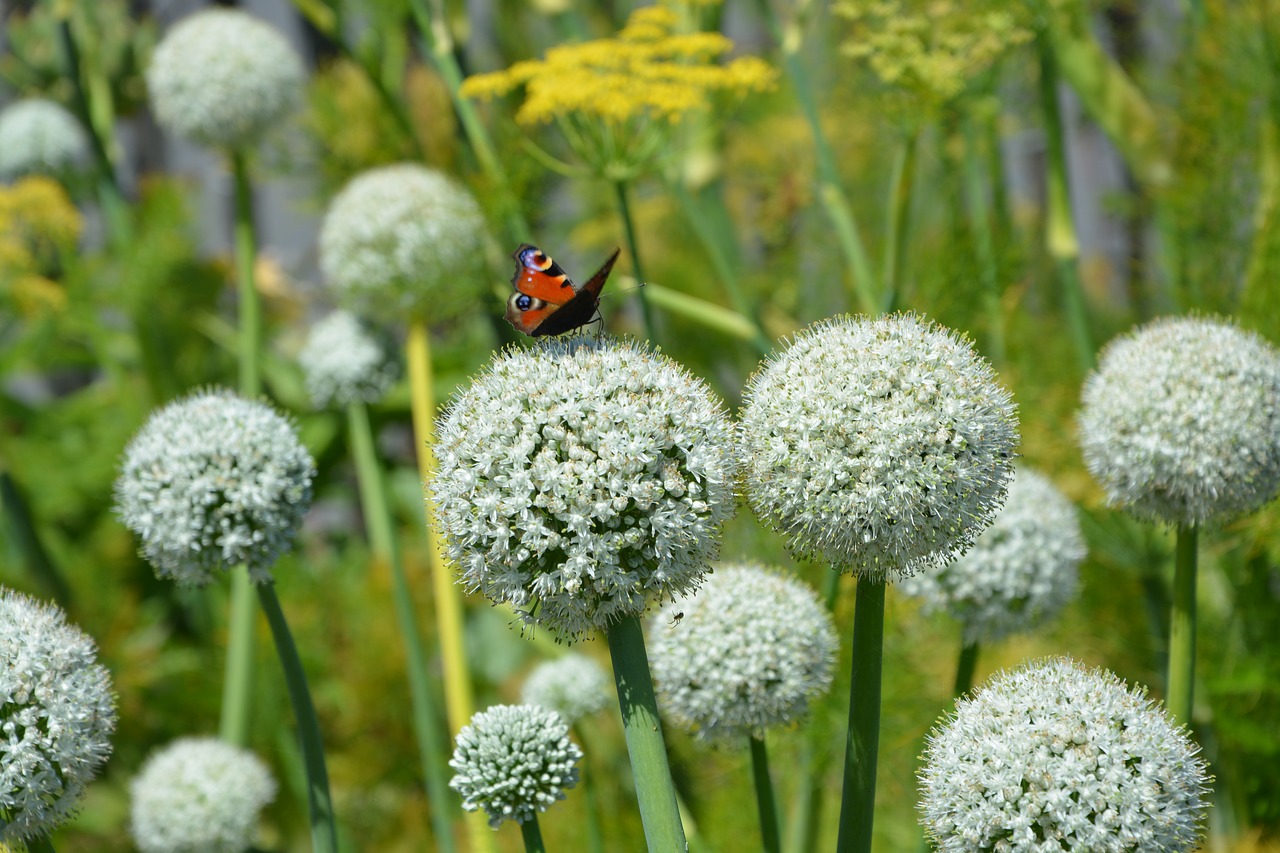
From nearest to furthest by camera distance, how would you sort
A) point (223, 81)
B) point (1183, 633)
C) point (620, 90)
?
point (1183, 633) → point (620, 90) → point (223, 81)

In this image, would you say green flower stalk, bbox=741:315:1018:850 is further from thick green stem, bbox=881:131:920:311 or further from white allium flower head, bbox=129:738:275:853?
white allium flower head, bbox=129:738:275:853

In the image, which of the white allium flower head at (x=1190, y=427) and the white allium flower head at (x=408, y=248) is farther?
the white allium flower head at (x=408, y=248)

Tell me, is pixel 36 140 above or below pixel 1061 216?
above

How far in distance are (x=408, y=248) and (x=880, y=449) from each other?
187 cm

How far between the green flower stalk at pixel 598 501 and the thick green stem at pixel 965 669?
79 centimetres

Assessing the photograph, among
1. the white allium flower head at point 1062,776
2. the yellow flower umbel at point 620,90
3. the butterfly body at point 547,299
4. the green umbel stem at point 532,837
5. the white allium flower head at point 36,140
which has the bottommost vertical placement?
the green umbel stem at point 532,837

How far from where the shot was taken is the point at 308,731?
1778 millimetres

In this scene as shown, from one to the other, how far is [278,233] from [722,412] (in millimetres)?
8128

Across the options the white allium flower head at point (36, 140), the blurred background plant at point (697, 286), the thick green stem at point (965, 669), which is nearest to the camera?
the thick green stem at point (965, 669)

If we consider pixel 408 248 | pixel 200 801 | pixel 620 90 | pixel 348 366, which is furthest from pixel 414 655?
pixel 620 90

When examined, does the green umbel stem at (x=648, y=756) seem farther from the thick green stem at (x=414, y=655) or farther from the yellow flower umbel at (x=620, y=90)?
the yellow flower umbel at (x=620, y=90)

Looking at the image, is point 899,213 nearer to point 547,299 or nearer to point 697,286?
point 547,299

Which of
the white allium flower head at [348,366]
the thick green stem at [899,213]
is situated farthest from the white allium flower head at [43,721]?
the thick green stem at [899,213]

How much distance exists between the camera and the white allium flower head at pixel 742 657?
178 cm
